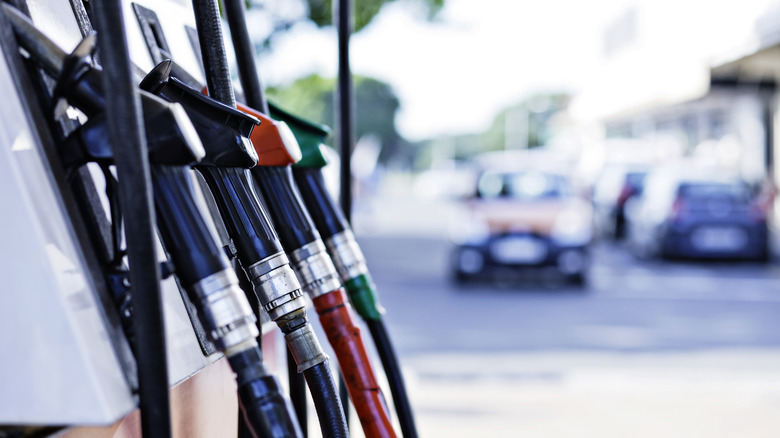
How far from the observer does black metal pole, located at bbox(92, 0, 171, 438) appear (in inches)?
24.8

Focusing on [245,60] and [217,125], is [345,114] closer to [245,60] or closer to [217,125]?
[245,60]

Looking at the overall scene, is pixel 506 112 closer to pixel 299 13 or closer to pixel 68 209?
pixel 299 13

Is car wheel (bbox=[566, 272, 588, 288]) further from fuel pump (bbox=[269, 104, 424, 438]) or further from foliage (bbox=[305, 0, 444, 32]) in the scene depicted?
fuel pump (bbox=[269, 104, 424, 438])

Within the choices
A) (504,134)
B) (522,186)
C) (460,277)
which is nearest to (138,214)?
(460,277)

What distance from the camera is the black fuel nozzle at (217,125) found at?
729mm

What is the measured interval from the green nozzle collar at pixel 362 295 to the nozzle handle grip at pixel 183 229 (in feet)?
1.46

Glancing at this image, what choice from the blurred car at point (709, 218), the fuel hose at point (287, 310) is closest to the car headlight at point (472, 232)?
the blurred car at point (709, 218)

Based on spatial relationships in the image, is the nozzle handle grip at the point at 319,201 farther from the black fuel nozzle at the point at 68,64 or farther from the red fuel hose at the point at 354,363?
the black fuel nozzle at the point at 68,64

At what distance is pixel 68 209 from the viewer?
2.22ft

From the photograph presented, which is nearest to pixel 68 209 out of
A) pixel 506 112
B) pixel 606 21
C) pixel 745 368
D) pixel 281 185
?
pixel 281 185

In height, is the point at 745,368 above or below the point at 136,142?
below

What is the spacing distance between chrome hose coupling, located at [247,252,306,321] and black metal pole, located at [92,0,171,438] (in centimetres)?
14

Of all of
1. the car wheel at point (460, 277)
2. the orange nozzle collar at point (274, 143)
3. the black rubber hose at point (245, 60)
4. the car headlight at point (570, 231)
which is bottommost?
the car wheel at point (460, 277)

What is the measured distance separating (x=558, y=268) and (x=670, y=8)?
2075 centimetres
